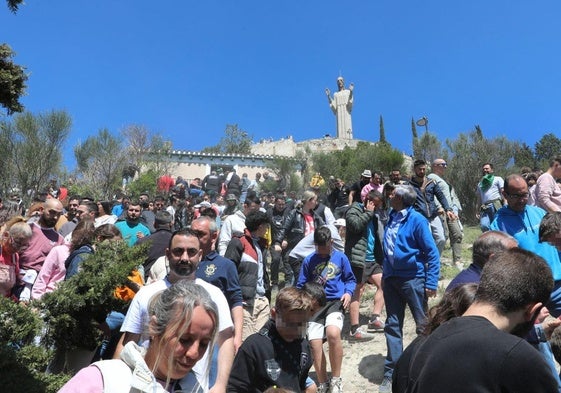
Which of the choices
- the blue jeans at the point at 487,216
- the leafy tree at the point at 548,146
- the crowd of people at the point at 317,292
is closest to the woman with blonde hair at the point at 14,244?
the crowd of people at the point at 317,292

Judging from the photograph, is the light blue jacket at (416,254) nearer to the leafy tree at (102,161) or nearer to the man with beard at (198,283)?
the man with beard at (198,283)

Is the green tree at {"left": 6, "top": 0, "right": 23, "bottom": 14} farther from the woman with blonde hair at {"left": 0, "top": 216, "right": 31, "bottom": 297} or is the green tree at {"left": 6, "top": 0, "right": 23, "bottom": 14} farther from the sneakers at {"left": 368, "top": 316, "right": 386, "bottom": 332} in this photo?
the sneakers at {"left": 368, "top": 316, "right": 386, "bottom": 332}

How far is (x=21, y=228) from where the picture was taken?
18.7 feet

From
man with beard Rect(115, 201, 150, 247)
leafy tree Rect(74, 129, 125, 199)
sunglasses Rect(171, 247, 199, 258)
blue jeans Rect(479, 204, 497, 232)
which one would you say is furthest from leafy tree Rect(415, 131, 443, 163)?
sunglasses Rect(171, 247, 199, 258)

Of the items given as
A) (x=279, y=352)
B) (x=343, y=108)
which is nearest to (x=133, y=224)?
(x=279, y=352)

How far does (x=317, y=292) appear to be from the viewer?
190 inches

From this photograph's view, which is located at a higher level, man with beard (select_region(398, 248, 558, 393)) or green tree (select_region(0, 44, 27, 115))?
green tree (select_region(0, 44, 27, 115))

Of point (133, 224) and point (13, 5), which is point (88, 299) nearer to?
point (13, 5)

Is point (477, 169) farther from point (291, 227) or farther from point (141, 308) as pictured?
point (141, 308)

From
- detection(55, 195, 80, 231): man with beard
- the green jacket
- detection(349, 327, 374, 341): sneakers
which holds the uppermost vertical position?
detection(55, 195, 80, 231): man with beard

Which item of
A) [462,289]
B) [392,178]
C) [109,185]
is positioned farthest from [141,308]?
[109,185]

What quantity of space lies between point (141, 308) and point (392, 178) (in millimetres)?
6941

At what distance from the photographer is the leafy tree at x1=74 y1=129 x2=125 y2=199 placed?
106ft

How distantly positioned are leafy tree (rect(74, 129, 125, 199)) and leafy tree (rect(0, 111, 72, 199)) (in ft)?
9.58
